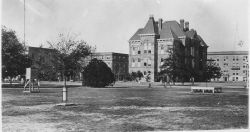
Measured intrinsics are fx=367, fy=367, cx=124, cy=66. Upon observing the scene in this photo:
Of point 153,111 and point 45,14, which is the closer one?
point 45,14

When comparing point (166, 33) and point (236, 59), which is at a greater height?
point (166, 33)

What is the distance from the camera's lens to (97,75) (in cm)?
2777

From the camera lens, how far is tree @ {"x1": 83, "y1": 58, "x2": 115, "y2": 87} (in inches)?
1050

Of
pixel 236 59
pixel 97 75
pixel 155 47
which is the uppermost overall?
pixel 155 47

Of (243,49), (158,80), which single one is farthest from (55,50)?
(158,80)

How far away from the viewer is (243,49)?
42.5 ft

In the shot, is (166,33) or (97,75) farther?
(166,33)

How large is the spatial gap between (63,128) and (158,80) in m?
34.4

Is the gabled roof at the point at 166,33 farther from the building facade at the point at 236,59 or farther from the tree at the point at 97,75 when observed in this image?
the tree at the point at 97,75

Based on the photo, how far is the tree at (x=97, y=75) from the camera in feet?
87.5

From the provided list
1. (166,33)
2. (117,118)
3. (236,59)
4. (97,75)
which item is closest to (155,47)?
(166,33)

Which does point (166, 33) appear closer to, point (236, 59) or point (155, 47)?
point (155, 47)

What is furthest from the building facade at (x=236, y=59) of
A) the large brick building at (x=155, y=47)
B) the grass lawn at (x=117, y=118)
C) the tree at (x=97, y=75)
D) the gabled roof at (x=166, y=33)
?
the gabled roof at (x=166, y=33)

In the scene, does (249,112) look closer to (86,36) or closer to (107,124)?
(107,124)
